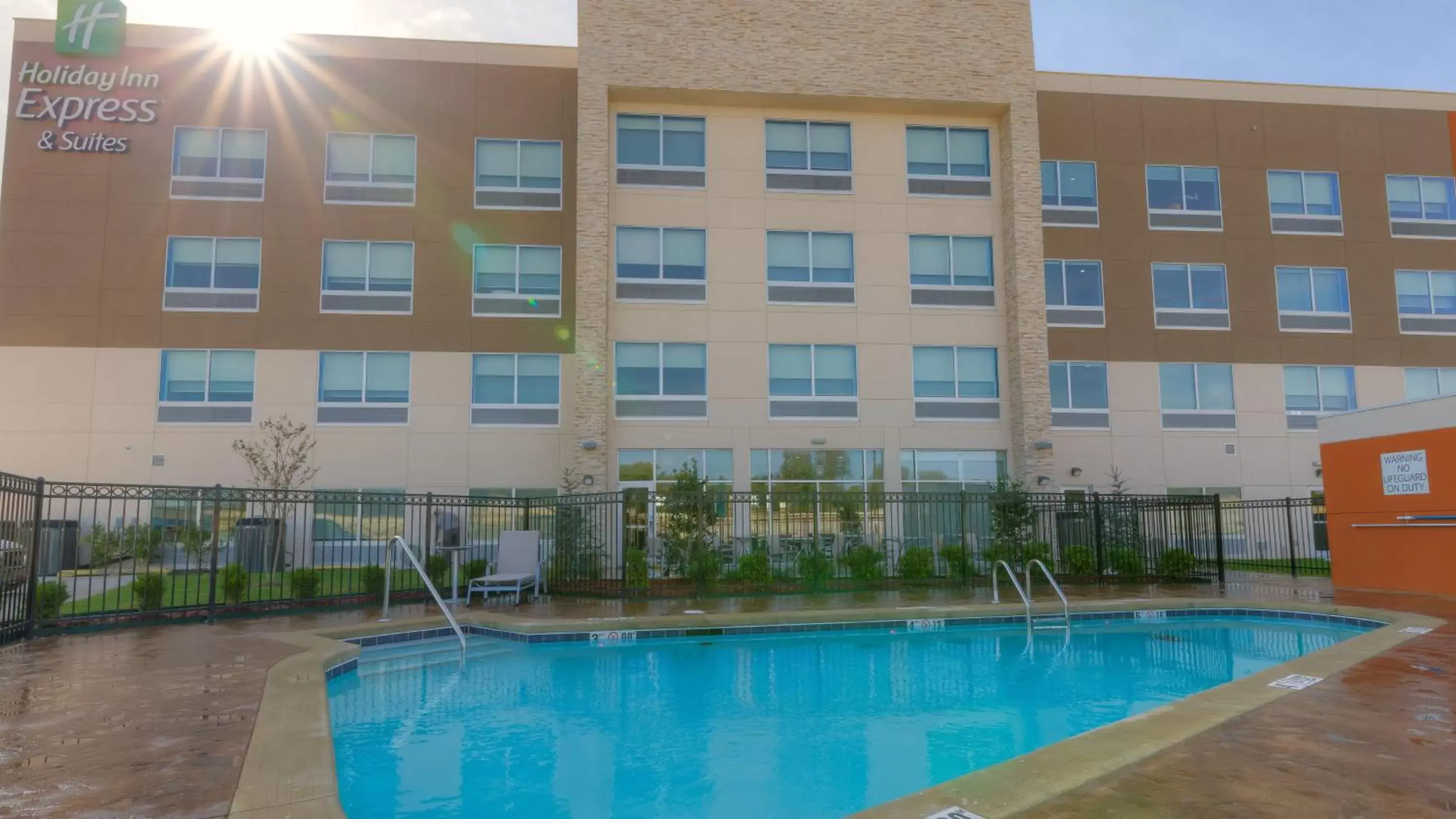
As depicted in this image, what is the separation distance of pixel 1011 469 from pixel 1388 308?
12.0 meters

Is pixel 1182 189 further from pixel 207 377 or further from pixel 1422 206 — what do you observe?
pixel 207 377

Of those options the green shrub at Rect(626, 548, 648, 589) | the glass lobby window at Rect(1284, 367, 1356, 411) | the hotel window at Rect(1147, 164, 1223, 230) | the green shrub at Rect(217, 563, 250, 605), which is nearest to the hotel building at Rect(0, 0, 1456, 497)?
the hotel window at Rect(1147, 164, 1223, 230)

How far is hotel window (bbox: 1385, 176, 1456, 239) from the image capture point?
81.0ft

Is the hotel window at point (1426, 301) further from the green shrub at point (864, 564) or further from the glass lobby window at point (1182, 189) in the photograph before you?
the green shrub at point (864, 564)

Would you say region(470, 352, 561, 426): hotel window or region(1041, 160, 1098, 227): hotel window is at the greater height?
region(1041, 160, 1098, 227): hotel window

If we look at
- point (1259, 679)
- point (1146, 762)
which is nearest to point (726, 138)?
point (1259, 679)

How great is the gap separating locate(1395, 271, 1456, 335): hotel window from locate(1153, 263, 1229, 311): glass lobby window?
4852 millimetres

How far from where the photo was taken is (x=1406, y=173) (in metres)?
→ 24.8

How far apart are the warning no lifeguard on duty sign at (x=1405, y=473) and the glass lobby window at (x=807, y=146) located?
493 inches

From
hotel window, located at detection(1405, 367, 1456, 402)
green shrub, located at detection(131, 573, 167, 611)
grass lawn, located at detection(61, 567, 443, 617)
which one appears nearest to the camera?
green shrub, located at detection(131, 573, 167, 611)

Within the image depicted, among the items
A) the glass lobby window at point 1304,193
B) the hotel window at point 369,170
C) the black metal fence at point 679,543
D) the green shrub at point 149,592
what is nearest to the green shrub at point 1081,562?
the black metal fence at point 679,543

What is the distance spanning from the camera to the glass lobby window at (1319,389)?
2386 centimetres

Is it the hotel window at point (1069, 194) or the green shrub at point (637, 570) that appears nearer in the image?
the green shrub at point (637, 570)

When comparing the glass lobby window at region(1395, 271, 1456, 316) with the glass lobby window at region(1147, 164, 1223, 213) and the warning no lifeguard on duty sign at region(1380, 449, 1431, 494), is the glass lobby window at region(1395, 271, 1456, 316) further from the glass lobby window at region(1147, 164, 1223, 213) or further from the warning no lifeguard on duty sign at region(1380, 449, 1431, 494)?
the warning no lifeguard on duty sign at region(1380, 449, 1431, 494)
